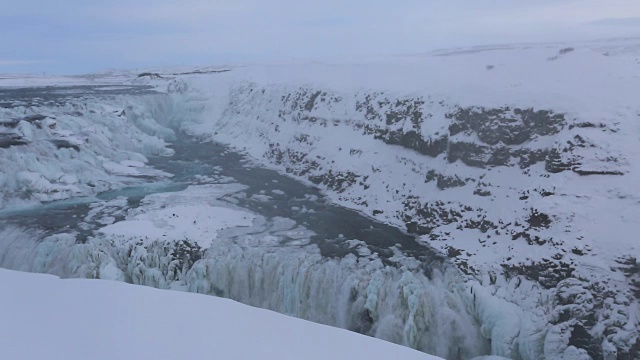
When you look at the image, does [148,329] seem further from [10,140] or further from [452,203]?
[10,140]

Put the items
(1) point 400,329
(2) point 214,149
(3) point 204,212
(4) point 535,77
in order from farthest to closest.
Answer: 1. (2) point 214,149
2. (4) point 535,77
3. (3) point 204,212
4. (1) point 400,329

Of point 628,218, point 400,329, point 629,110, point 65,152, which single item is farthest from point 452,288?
point 65,152

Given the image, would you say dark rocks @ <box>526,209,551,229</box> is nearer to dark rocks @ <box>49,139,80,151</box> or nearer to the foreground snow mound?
the foreground snow mound

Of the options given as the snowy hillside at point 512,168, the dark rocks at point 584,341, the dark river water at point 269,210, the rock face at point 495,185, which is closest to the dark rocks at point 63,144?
the dark river water at point 269,210

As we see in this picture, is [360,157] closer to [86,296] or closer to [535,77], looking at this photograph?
[535,77]

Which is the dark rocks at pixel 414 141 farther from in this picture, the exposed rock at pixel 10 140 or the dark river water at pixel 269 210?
the exposed rock at pixel 10 140

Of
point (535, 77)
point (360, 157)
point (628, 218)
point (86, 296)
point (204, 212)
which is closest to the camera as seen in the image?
point (86, 296)
